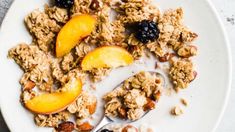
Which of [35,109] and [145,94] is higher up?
[35,109]

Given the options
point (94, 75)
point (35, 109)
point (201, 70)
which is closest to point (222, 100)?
point (201, 70)

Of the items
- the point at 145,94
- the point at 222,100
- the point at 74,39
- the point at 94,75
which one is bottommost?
the point at 222,100

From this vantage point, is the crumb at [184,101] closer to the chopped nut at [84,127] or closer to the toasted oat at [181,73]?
A: the toasted oat at [181,73]

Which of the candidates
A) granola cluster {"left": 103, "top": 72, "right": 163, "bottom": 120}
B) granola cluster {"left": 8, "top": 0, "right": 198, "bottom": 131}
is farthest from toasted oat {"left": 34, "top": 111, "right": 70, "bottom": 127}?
granola cluster {"left": 103, "top": 72, "right": 163, "bottom": 120}

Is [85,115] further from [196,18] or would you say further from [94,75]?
[196,18]

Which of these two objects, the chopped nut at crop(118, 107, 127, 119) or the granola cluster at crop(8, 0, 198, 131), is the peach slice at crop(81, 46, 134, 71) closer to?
the granola cluster at crop(8, 0, 198, 131)

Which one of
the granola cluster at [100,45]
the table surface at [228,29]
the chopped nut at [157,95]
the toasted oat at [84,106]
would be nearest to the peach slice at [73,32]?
the granola cluster at [100,45]
